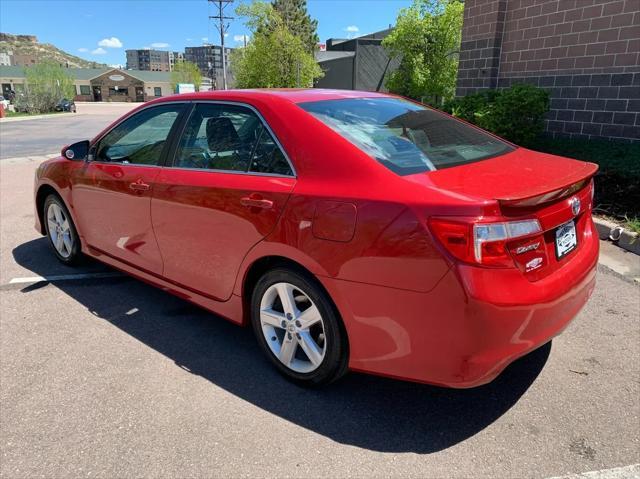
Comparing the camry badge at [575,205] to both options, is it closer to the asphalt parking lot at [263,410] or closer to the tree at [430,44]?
the asphalt parking lot at [263,410]

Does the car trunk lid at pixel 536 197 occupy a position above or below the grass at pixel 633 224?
above

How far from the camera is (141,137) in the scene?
3.87 m

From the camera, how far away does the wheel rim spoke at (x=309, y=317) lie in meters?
2.66

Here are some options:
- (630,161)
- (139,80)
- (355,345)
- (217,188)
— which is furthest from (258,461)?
(139,80)

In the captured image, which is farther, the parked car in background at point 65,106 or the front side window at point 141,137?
the parked car in background at point 65,106

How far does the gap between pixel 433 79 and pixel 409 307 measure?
701 inches

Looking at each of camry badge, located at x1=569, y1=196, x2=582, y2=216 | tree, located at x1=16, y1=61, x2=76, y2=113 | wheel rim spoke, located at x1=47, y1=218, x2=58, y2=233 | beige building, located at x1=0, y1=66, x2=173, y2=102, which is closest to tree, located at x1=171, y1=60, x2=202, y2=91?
beige building, located at x1=0, y1=66, x2=173, y2=102

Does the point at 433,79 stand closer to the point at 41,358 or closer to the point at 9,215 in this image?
the point at 9,215

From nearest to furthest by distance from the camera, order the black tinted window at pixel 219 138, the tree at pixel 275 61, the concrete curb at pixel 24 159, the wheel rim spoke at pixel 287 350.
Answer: the wheel rim spoke at pixel 287 350 → the black tinted window at pixel 219 138 → the concrete curb at pixel 24 159 → the tree at pixel 275 61

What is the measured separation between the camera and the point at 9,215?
703 cm

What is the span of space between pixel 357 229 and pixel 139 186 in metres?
1.90

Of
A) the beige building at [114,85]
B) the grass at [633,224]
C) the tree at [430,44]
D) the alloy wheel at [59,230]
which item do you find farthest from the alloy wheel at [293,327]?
the beige building at [114,85]

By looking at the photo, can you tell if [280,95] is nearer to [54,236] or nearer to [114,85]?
[54,236]

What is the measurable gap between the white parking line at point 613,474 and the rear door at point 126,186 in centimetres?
277
